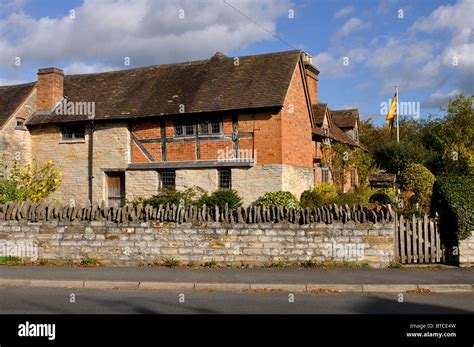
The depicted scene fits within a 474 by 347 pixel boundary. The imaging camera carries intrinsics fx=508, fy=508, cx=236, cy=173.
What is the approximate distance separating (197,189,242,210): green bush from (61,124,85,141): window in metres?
7.74

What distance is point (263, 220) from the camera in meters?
13.3

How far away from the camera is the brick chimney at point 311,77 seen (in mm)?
31897

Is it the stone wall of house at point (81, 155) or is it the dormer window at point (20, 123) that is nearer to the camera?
the stone wall of house at point (81, 155)

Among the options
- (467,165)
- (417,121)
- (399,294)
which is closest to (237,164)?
(399,294)

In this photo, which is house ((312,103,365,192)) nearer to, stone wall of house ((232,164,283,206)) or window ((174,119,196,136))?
stone wall of house ((232,164,283,206))

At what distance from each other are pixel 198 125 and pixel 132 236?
10.1 meters

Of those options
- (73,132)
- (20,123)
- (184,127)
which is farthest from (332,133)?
(20,123)

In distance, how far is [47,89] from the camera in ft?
86.2

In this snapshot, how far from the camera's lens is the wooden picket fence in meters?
13.0

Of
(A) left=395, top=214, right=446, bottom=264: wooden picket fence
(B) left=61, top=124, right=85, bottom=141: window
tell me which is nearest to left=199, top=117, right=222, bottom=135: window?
(B) left=61, top=124, right=85, bottom=141: window

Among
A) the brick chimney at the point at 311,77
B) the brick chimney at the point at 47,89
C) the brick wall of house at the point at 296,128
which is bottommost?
the brick wall of house at the point at 296,128

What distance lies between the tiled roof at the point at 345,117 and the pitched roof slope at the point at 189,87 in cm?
1200

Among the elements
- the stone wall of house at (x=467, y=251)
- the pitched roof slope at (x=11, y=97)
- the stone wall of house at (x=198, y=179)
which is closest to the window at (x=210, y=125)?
the stone wall of house at (x=198, y=179)

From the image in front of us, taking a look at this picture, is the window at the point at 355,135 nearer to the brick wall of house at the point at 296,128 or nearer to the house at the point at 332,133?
the house at the point at 332,133
